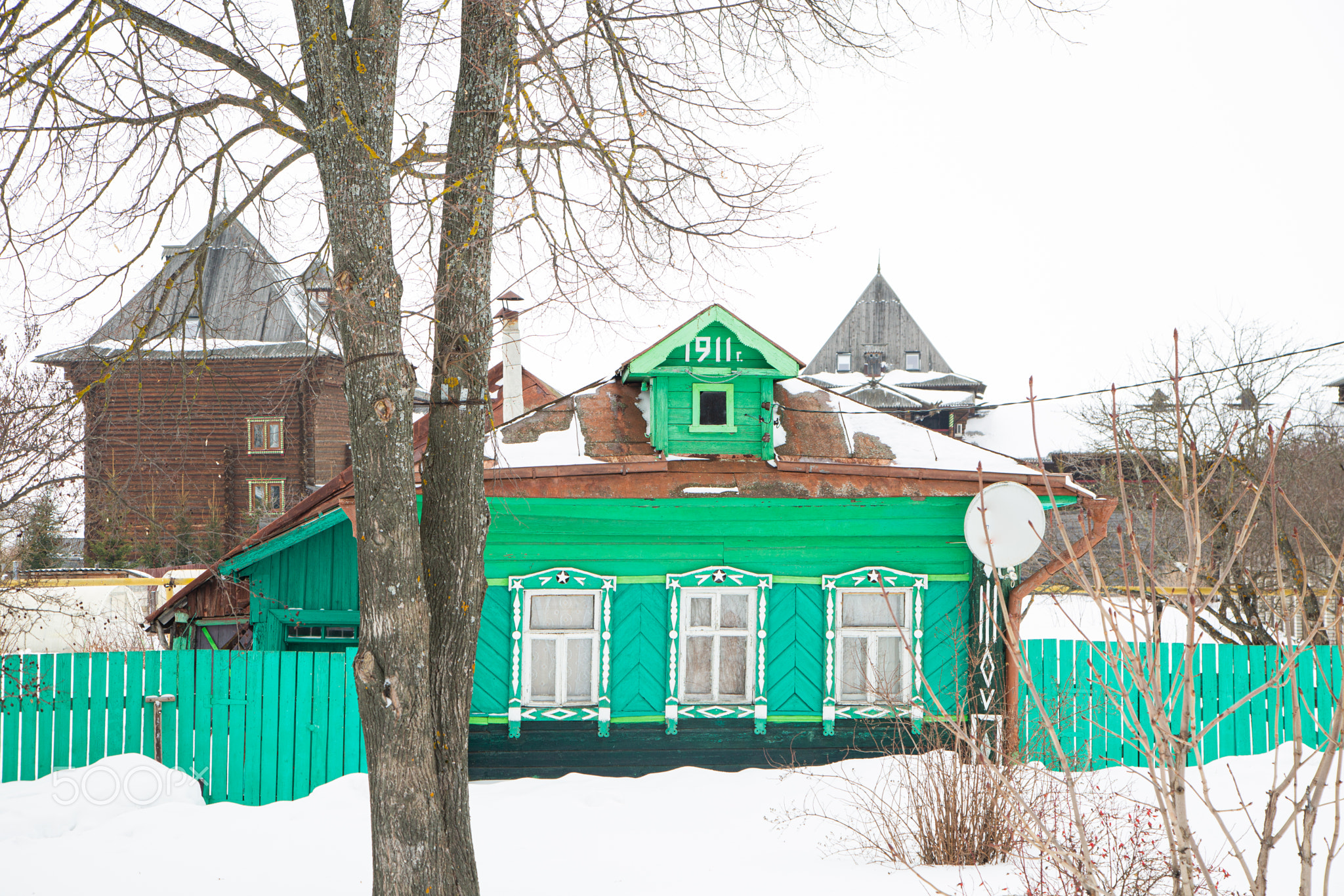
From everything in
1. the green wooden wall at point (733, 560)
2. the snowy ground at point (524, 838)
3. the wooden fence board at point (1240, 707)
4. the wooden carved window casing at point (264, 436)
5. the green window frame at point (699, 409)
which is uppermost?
the wooden carved window casing at point (264, 436)

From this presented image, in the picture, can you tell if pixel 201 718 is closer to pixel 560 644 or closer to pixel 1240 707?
pixel 560 644

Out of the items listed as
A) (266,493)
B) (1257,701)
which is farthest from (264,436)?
(1257,701)

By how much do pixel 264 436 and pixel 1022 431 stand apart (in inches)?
1228

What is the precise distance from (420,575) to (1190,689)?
3.68 m

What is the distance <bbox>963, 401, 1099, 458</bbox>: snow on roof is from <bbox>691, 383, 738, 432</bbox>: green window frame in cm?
3218

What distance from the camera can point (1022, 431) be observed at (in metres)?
42.6

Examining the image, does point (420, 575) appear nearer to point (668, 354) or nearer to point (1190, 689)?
point (1190, 689)

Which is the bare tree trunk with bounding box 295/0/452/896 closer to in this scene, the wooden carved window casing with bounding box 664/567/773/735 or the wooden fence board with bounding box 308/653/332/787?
the wooden fence board with bounding box 308/653/332/787

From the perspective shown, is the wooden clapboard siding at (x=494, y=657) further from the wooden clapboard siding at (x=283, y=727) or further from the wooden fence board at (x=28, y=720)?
the wooden fence board at (x=28, y=720)

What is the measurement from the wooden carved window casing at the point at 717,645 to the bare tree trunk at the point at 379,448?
433 cm

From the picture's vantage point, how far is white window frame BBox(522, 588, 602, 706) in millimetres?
9055

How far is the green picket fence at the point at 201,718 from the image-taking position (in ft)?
26.7

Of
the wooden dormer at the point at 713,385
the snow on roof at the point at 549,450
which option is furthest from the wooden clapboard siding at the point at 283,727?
the wooden dormer at the point at 713,385

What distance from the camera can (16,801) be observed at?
757 centimetres
